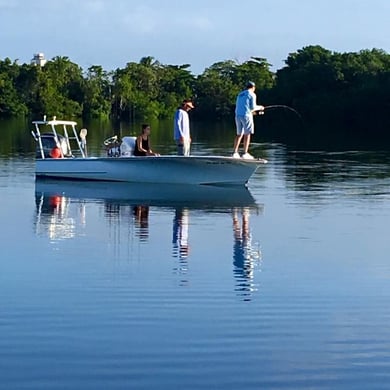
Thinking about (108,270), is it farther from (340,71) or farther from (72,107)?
(72,107)

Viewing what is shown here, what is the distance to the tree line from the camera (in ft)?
268

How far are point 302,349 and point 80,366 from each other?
63.2 inches

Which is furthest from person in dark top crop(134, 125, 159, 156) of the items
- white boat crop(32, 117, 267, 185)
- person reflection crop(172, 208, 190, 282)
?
person reflection crop(172, 208, 190, 282)

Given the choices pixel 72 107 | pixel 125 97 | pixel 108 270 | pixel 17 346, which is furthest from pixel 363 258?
pixel 125 97

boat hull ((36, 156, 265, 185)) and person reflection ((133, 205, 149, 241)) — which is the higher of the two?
boat hull ((36, 156, 265, 185))

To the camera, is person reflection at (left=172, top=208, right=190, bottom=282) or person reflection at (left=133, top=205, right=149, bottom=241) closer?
person reflection at (left=172, top=208, right=190, bottom=282)

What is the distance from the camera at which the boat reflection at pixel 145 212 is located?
11227mm

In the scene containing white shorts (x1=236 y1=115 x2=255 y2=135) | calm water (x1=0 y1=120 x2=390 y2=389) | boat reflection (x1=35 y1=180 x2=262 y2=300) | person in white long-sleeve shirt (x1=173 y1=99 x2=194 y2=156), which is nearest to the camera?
calm water (x1=0 y1=120 x2=390 y2=389)

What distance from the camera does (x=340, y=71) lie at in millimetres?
87688

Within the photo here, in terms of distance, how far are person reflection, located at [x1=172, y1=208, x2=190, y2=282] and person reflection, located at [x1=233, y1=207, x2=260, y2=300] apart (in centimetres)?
54

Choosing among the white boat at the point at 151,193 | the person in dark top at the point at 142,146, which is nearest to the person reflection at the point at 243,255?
the white boat at the point at 151,193

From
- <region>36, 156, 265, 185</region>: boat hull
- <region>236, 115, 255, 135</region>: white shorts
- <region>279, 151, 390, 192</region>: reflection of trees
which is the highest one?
<region>236, 115, 255, 135</region>: white shorts

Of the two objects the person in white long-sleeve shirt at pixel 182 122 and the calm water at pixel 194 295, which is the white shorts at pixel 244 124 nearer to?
the person in white long-sleeve shirt at pixel 182 122

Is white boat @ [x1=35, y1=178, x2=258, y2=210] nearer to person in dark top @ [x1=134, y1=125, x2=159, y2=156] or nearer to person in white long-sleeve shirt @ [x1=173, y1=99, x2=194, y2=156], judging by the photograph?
Result: person in dark top @ [x1=134, y1=125, x2=159, y2=156]
